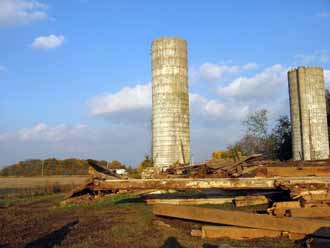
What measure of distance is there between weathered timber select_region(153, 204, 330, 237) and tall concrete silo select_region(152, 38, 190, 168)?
4.84 metres

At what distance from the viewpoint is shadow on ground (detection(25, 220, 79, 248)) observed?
20.2ft

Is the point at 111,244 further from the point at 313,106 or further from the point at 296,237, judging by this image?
the point at 313,106

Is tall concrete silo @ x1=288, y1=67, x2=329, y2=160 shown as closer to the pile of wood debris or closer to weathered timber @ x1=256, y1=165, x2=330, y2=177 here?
the pile of wood debris

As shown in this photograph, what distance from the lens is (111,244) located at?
5.92 meters

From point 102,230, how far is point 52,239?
880 millimetres

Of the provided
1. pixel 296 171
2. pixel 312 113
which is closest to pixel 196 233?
pixel 296 171

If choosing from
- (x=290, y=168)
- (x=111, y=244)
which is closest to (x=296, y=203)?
(x=290, y=168)

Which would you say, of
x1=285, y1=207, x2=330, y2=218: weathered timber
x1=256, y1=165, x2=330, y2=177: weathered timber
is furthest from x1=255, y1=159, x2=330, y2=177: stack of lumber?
x1=285, y1=207, x2=330, y2=218: weathered timber

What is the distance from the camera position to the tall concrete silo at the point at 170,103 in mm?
12023

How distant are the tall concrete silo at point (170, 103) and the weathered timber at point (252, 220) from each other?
484 cm

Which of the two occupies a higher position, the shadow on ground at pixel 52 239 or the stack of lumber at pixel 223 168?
the stack of lumber at pixel 223 168

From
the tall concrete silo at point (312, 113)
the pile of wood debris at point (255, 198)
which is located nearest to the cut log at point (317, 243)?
the pile of wood debris at point (255, 198)

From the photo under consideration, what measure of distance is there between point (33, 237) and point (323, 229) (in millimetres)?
4893

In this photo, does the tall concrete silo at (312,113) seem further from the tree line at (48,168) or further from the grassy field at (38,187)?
the tree line at (48,168)
